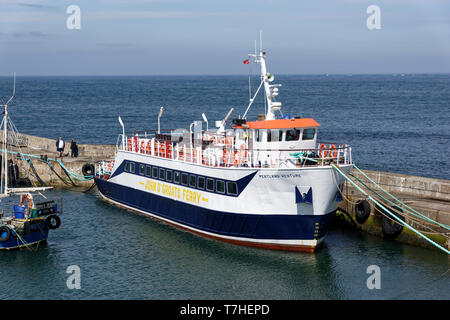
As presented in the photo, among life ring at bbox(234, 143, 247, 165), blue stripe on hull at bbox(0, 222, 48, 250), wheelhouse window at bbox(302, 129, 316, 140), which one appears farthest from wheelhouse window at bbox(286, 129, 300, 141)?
blue stripe on hull at bbox(0, 222, 48, 250)

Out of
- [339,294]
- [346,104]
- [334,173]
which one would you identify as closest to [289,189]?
[334,173]

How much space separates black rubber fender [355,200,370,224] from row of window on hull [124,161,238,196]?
24.8ft

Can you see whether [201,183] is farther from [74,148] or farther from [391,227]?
[74,148]

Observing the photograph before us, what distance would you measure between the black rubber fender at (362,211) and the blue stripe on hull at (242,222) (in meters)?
3.99

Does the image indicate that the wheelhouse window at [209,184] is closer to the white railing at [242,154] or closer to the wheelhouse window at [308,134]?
the white railing at [242,154]

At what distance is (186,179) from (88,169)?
13993mm

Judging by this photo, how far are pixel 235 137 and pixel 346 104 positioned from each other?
9465 cm

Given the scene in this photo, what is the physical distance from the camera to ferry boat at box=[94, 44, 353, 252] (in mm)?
24906

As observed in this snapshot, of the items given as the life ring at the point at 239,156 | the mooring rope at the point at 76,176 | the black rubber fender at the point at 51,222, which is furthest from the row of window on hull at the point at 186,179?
the mooring rope at the point at 76,176

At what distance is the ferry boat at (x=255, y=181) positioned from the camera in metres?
24.9

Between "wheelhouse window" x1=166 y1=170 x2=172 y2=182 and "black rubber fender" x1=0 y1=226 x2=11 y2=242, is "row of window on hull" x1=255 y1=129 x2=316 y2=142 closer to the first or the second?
"wheelhouse window" x1=166 y1=170 x2=172 y2=182

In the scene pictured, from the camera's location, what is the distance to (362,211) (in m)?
29.3

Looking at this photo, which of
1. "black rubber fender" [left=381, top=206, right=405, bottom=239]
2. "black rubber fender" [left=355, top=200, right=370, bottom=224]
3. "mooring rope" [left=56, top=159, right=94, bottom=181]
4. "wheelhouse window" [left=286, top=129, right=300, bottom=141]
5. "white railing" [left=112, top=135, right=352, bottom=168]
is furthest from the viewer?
"mooring rope" [left=56, top=159, right=94, bottom=181]

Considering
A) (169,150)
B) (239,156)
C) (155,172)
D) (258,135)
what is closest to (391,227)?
(258,135)
